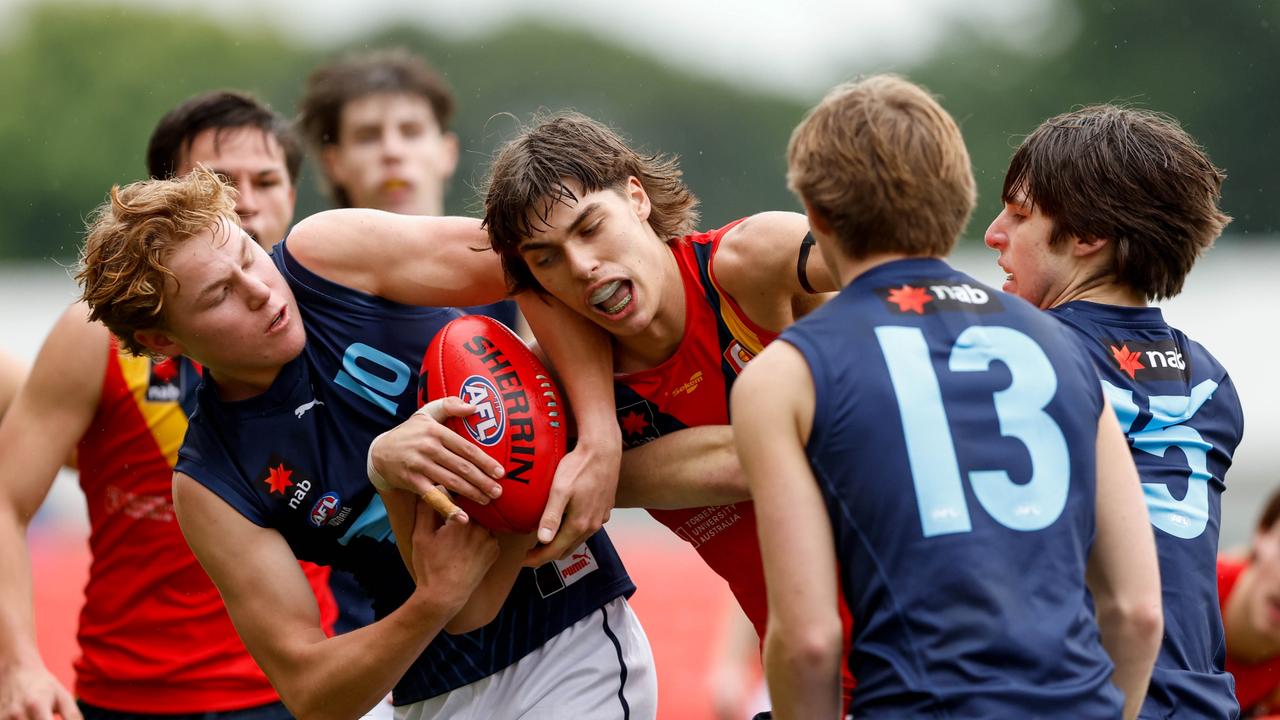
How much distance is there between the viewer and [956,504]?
2.81 meters

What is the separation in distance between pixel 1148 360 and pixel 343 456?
227cm

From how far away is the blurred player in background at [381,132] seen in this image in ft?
24.0

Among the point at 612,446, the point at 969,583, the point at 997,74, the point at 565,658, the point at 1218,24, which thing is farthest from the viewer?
the point at 997,74

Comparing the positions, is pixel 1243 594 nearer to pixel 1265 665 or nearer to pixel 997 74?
pixel 1265 665

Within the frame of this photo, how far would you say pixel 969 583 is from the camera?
9.15 ft

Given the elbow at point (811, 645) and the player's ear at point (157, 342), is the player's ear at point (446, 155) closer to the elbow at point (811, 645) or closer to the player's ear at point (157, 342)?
the player's ear at point (157, 342)

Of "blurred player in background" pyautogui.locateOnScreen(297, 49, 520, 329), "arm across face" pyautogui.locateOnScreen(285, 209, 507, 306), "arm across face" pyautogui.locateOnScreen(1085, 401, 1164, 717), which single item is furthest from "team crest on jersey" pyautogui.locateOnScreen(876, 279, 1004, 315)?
"blurred player in background" pyautogui.locateOnScreen(297, 49, 520, 329)

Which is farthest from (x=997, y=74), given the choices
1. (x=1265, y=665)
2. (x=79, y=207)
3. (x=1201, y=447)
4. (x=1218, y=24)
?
(x=1201, y=447)

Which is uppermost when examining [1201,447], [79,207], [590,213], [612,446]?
[590,213]

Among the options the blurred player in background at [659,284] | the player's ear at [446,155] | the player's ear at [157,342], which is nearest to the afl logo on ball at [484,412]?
the blurred player in background at [659,284]

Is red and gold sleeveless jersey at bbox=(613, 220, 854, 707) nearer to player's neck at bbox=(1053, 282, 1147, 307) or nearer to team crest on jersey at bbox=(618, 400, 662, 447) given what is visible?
team crest on jersey at bbox=(618, 400, 662, 447)

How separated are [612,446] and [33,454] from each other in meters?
2.41

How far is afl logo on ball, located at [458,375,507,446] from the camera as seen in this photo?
370 cm

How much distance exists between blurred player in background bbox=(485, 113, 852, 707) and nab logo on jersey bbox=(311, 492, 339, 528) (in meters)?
0.84
